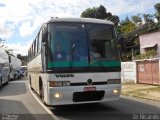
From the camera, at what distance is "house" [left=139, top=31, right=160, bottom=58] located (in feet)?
129

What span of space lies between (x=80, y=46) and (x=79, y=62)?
57 cm

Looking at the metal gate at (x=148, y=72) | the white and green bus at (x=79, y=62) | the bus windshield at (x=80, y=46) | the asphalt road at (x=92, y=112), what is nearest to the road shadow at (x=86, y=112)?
the asphalt road at (x=92, y=112)

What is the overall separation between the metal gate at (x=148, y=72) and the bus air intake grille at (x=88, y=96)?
1344 centimetres

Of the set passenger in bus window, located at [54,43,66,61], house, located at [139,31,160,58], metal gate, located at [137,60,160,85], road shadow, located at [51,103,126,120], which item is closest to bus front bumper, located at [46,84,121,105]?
road shadow, located at [51,103,126,120]

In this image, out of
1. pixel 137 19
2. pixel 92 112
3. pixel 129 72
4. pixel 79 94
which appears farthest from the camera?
pixel 137 19

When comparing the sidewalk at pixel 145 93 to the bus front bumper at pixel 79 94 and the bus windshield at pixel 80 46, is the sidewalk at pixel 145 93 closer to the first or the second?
the bus front bumper at pixel 79 94

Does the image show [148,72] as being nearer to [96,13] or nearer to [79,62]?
[79,62]

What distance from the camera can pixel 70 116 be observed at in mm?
12266

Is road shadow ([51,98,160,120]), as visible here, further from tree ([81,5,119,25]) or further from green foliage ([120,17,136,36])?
green foliage ([120,17,136,36])

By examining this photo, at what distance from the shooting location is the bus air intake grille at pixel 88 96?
1239 cm

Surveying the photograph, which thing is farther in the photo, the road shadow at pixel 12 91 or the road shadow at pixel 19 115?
the road shadow at pixel 12 91

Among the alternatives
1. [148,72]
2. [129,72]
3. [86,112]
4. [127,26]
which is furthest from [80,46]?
[127,26]

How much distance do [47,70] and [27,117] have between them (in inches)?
66.3

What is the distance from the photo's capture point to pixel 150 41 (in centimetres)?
4053
